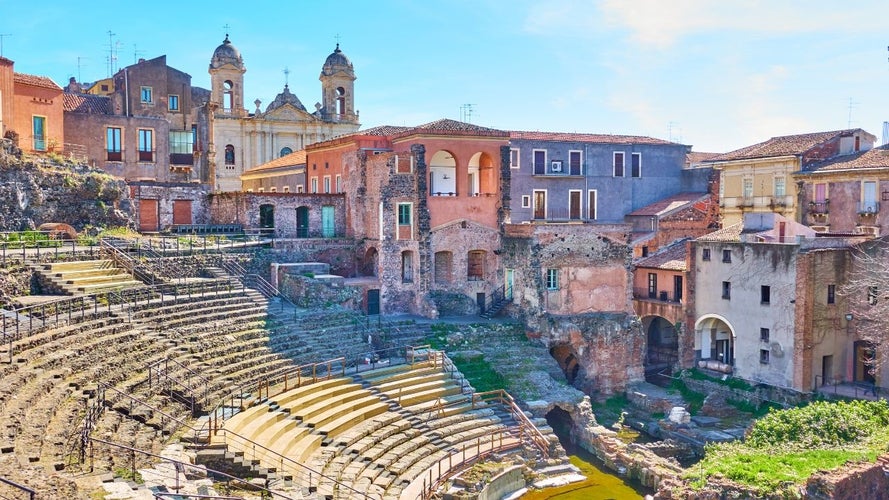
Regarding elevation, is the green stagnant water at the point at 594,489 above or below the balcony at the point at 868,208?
below

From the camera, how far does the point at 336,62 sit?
5825 centimetres

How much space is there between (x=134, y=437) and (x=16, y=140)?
18.8m

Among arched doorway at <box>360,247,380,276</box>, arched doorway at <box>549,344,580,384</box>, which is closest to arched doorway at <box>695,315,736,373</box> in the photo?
arched doorway at <box>549,344,580,384</box>

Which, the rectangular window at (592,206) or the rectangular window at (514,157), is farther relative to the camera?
the rectangular window at (592,206)

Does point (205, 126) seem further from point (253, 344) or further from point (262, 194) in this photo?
point (253, 344)

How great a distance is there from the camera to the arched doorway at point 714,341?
119 ft

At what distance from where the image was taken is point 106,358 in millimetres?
20594

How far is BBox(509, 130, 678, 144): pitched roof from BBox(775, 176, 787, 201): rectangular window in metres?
8.62

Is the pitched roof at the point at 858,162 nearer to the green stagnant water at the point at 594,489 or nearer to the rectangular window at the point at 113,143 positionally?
the green stagnant water at the point at 594,489

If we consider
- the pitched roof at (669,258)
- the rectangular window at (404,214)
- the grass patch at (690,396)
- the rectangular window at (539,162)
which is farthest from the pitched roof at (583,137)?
the grass patch at (690,396)

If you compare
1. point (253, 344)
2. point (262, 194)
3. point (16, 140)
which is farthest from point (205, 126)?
point (253, 344)

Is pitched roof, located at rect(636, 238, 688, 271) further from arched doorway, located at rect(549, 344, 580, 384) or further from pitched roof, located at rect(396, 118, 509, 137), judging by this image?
pitched roof, located at rect(396, 118, 509, 137)

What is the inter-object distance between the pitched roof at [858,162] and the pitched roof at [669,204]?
673 centimetres

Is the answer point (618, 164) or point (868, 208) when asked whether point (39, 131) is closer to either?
point (618, 164)
